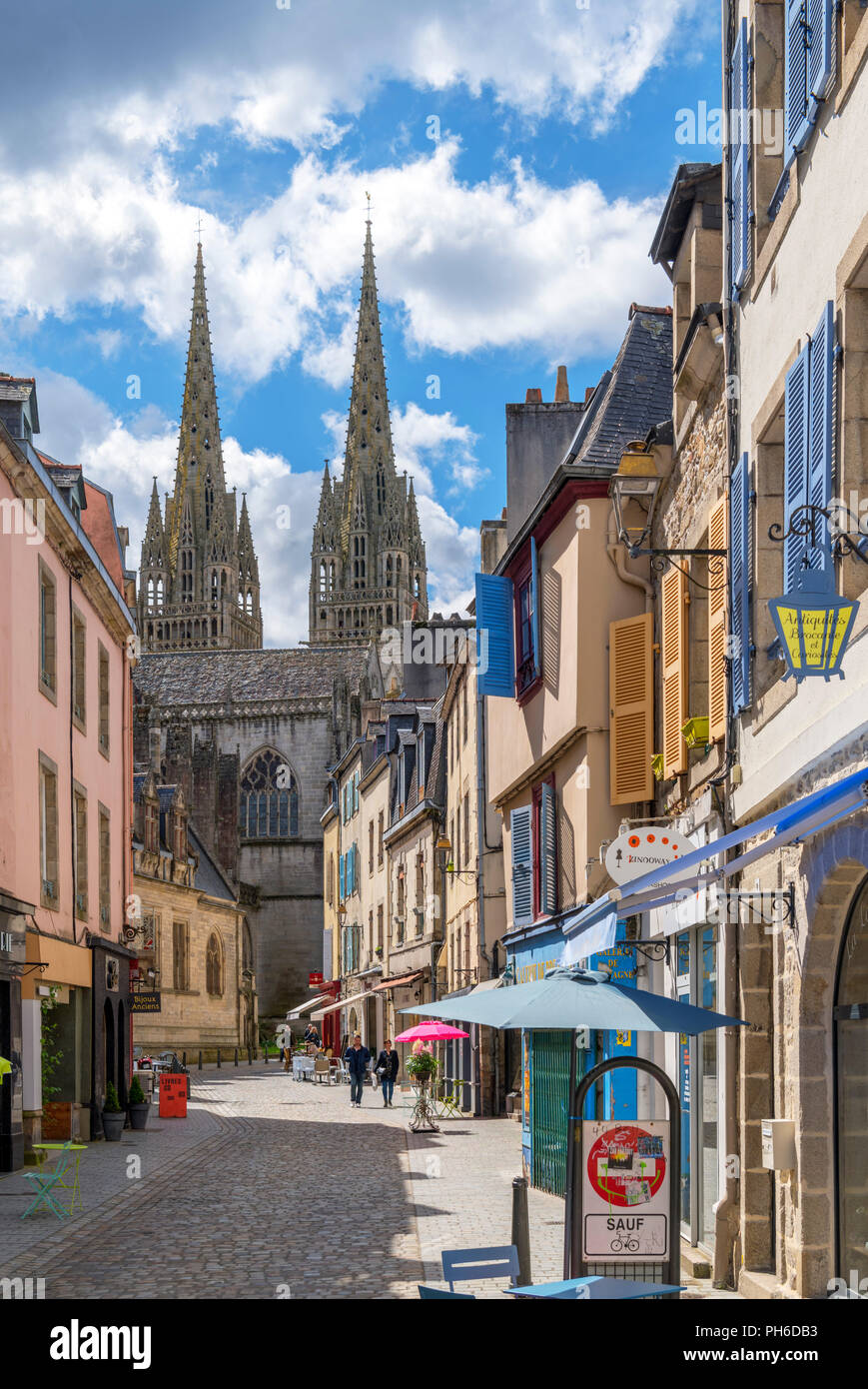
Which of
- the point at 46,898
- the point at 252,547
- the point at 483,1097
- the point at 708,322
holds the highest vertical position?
the point at 252,547

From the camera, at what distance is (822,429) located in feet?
28.7

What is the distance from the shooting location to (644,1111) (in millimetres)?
15117

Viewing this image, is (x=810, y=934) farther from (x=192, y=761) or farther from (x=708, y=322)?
(x=192, y=761)

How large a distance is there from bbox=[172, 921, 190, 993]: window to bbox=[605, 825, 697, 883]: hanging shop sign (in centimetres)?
4111

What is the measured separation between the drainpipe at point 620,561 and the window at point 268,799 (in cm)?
6291

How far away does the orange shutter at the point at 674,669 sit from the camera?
1325 centimetres

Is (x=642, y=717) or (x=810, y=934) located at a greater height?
(x=642, y=717)

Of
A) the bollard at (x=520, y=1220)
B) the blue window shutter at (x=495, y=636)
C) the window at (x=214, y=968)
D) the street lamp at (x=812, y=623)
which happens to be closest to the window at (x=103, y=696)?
the blue window shutter at (x=495, y=636)

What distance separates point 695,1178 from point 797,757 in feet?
15.4

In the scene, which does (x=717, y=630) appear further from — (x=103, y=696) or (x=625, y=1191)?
(x=103, y=696)

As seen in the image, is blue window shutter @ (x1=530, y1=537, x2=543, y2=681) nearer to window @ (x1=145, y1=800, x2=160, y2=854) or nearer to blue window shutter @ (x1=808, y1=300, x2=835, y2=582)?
blue window shutter @ (x1=808, y1=300, x2=835, y2=582)

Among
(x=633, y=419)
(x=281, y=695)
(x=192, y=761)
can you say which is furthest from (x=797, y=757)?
(x=281, y=695)

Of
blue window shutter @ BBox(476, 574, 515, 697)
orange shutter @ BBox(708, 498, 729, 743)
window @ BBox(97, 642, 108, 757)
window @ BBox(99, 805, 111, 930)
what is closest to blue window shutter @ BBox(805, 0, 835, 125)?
orange shutter @ BBox(708, 498, 729, 743)
